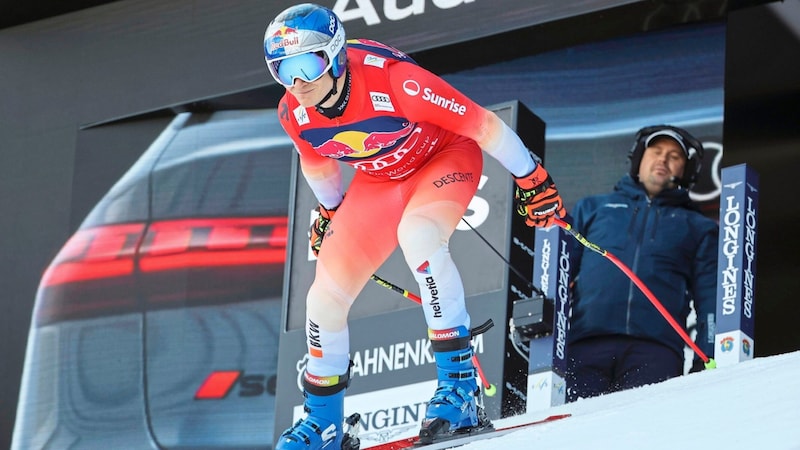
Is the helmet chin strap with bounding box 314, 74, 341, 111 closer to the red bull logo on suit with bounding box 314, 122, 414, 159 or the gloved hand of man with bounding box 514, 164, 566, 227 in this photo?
the red bull logo on suit with bounding box 314, 122, 414, 159

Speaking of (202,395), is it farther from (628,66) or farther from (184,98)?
(628,66)

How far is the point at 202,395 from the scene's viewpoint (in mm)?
8961

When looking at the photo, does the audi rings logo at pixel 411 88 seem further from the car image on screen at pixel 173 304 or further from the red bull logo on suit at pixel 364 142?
the car image on screen at pixel 173 304

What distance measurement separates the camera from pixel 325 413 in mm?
4496

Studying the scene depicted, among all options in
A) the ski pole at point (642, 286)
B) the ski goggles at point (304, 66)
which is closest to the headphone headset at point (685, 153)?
the ski pole at point (642, 286)

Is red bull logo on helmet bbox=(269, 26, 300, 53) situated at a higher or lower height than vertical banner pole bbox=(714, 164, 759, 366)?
higher

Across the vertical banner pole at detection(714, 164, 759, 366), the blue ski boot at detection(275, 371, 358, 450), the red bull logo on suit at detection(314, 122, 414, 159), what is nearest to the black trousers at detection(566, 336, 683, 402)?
the vertical banner pole at detection(714, 164, 759, 366)

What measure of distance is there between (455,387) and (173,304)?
508 cm

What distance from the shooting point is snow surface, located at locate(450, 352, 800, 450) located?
2975 millimetres

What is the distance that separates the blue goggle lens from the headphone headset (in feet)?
9.92

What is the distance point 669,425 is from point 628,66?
16.3 ft

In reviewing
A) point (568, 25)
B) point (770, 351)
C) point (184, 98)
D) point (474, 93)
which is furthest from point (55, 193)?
point (770, 351)

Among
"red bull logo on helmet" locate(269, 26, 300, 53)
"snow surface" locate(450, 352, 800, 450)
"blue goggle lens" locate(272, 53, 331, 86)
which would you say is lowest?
"snow surface" locate(450, 352, 800, 450)

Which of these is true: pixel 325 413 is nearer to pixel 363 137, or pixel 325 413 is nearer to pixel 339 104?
pixel 363 137
